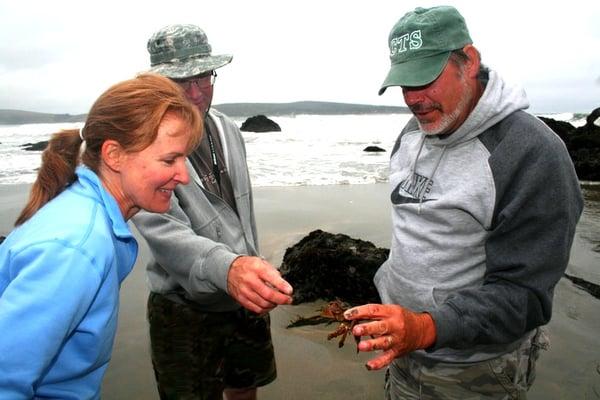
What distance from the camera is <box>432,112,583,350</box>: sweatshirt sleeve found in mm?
1812

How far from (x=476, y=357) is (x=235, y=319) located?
1453mm

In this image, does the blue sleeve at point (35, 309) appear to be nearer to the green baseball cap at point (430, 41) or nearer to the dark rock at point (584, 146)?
the green baseball cap at point (430, 41)

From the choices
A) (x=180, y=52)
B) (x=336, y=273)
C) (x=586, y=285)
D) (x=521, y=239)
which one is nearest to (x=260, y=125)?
(x=336, y=273)

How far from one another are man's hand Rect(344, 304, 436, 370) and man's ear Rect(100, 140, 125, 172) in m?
1.11

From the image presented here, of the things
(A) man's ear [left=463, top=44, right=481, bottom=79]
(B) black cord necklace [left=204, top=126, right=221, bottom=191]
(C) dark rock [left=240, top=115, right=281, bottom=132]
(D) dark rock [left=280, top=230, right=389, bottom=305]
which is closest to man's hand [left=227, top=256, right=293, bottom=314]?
(B) black cord necklace [left=204, top=126, right=221, bottom=191]

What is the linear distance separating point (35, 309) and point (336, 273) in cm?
409

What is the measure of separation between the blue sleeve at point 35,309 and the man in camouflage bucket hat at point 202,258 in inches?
32.3

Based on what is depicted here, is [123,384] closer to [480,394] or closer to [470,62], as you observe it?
[480,394]

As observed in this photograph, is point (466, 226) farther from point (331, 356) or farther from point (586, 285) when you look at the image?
point (586, 285)

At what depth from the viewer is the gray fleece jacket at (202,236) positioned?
2.29 meters

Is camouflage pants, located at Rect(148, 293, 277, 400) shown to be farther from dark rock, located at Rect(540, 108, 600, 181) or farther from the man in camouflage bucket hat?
dark rock, located at Rect(540, 108, 600, 181)

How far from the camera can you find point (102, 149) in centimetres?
181

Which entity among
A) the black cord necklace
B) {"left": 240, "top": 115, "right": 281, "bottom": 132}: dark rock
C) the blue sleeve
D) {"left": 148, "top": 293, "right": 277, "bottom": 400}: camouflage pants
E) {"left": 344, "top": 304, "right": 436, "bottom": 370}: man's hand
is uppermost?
the black cord necklace

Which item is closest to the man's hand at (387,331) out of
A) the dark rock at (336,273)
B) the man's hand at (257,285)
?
the man's hand at (257,285)
